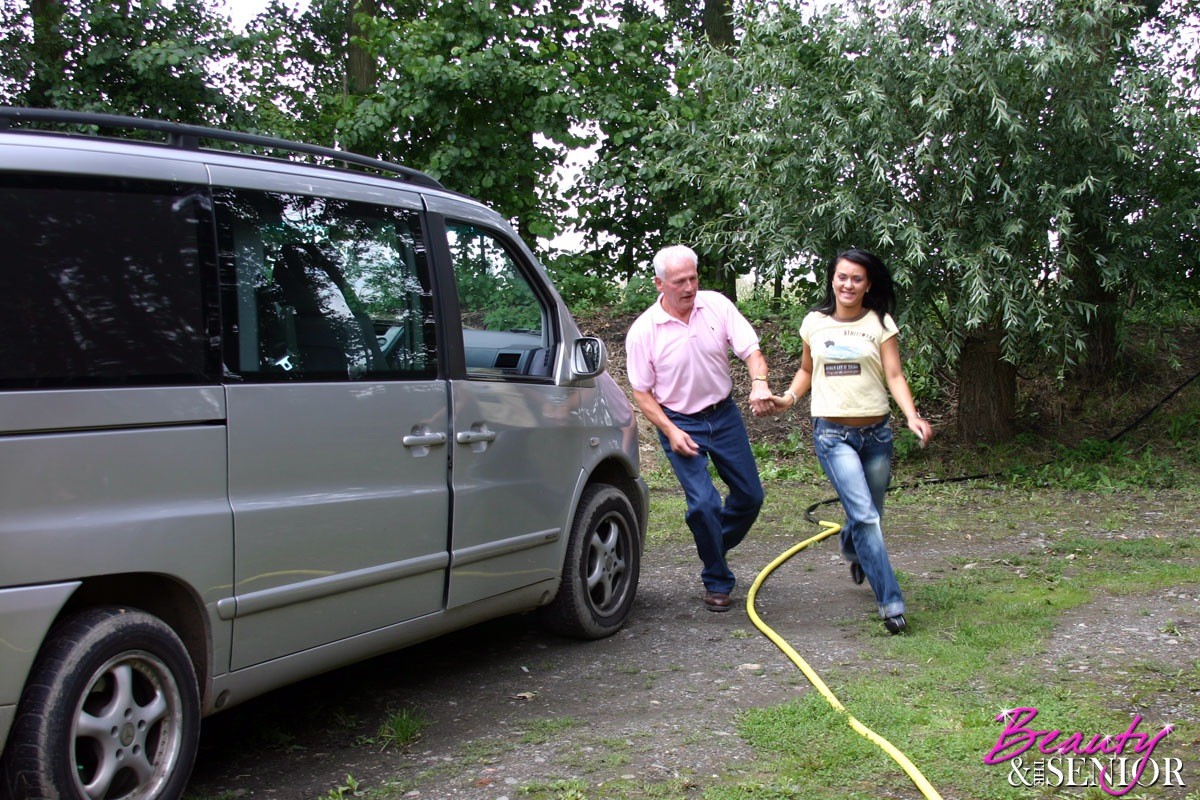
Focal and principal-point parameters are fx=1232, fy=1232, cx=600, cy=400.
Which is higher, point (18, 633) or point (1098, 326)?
point (1098, 326)

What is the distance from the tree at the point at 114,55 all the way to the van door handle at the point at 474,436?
9551 millimetres

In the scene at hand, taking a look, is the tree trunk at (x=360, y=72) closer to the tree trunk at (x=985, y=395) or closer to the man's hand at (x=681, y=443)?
the tree trunk at (x=985, y=395)

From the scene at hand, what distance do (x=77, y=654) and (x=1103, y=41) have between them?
952 centimetres

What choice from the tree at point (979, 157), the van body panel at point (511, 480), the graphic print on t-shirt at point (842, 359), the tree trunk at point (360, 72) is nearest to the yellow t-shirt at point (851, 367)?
the graphic print on t-shirt at point (842, 359)

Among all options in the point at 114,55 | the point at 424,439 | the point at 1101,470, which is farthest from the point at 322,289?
the point at 114,55

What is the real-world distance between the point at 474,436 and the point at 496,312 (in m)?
0.74

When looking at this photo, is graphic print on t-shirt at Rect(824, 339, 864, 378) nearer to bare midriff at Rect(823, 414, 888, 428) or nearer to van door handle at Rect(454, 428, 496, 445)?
bare midriff at Rect(823, 414, 888, 428)

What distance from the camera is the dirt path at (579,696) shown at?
417 cm

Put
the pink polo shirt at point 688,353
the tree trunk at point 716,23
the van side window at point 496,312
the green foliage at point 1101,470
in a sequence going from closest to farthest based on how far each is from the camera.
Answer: the van side window at point 496,312 → the pink polo shirt at point 688,353 → the green foliage at point 1101,470 → the tree trunk at point 716,23

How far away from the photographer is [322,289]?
14.2 feet

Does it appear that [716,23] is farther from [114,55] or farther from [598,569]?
[598,569]

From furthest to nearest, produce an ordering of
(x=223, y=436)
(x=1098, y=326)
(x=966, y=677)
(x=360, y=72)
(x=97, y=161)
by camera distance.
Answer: (x=360, y=72), (x=1098, y=326), (x=966, y=677), (x=223, y=436), (x=97, y=161)

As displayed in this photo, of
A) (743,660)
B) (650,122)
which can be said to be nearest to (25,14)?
(650,122)

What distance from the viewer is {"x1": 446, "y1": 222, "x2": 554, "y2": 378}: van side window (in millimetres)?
5148
